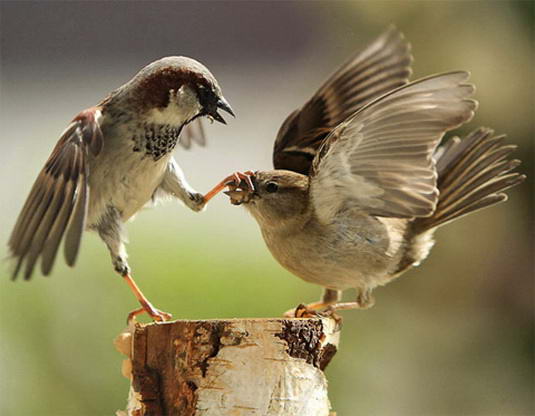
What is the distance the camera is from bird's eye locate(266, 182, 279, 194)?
2457 millimetres

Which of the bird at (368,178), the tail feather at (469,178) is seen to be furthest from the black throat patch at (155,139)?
the tail feather at (469,178)

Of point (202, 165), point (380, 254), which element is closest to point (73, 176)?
point (380, 254)

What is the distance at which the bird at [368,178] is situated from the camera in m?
2.23

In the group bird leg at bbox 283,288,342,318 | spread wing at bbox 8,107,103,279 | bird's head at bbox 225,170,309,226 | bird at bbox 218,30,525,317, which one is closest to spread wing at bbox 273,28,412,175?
bird at bbox 218,30,525,317

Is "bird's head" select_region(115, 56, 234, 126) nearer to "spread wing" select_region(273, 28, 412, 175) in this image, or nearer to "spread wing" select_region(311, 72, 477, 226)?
"spread wing" select_region(311, 72, 477, 226)

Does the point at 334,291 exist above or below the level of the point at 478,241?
below

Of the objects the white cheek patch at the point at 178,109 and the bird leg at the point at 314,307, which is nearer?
the white cheek patch at the point at 178,109

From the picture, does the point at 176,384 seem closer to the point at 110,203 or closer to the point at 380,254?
the point at 110,203

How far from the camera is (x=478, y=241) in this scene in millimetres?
4480

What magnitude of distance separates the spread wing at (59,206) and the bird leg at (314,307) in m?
0.72

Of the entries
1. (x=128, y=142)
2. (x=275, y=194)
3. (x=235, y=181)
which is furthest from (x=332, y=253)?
(x=128, y=142)

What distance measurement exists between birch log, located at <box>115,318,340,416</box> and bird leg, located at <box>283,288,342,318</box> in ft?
1.02

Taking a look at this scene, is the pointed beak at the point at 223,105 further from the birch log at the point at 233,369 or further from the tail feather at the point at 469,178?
the tail feather at the point at 469,178

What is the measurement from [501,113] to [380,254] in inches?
88.0
